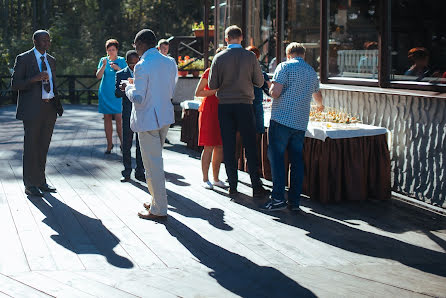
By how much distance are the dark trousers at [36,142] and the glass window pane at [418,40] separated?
4094mm

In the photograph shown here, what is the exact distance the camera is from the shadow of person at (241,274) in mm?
4477

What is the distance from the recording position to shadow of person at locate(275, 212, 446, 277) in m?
5.29

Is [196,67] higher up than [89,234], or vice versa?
[196,67]

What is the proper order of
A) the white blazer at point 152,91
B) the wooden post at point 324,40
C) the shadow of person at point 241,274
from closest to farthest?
the shadow of person at point 241,274 → the white blazer at point 152,91 → the wooden post at point 324,40

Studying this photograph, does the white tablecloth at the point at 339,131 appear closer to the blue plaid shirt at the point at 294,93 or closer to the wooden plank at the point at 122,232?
the blue plaid shirt at the point at 294,93

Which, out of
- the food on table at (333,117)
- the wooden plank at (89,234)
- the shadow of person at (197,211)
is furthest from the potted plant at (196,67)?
the shadow of person at (197,211)

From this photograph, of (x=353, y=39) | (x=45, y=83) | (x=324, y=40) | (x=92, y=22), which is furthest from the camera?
(x=92, y=22)

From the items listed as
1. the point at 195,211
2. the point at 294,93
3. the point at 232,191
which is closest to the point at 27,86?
the point at 195,211

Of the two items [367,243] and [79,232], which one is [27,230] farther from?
[367,243]

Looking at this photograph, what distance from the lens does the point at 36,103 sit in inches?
302

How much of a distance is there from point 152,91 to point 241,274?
7.07ft

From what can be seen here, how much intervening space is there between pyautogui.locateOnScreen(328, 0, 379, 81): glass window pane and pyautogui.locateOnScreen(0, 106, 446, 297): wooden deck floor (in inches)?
85.5

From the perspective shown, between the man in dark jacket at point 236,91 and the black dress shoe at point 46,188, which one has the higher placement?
the man in dark jacket at point 236,91

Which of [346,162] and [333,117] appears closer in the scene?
[346,162]
